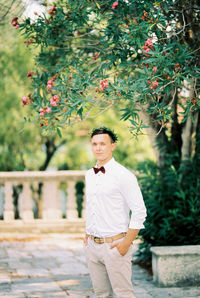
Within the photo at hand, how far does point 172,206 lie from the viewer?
6.49 m

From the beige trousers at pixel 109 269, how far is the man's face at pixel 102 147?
26.3 inches

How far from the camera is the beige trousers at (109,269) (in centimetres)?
341

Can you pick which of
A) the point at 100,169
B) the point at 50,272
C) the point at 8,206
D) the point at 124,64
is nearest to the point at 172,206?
the point at 50,272

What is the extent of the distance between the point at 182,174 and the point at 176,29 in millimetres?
2233

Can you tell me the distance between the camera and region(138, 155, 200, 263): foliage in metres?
6.14

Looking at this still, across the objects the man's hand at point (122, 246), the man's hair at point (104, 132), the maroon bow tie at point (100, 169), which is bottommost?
the man's hand at point (122, 246)

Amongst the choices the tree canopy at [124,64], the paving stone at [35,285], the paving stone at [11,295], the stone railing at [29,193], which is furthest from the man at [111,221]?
the stone railing at [29,193]

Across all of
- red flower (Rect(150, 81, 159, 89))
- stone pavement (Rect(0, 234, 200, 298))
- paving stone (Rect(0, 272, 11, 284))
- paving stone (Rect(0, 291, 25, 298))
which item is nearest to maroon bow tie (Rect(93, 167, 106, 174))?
red flower (Rect(150, 81, 159, 89))

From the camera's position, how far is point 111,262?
340cm

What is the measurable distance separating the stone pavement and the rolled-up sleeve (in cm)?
220

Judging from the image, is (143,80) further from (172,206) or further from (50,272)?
(50,272)

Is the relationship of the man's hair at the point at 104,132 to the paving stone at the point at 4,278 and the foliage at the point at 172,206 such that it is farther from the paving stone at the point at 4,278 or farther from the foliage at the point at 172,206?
the paving stone at the point at 4,278

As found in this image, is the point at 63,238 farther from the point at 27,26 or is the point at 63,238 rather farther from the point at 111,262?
the point at 111,262

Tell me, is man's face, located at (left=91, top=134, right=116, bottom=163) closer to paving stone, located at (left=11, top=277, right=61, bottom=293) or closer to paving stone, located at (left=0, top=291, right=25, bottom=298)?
paving stone, located at (left=0, top=291, right=25, bottom=298)
